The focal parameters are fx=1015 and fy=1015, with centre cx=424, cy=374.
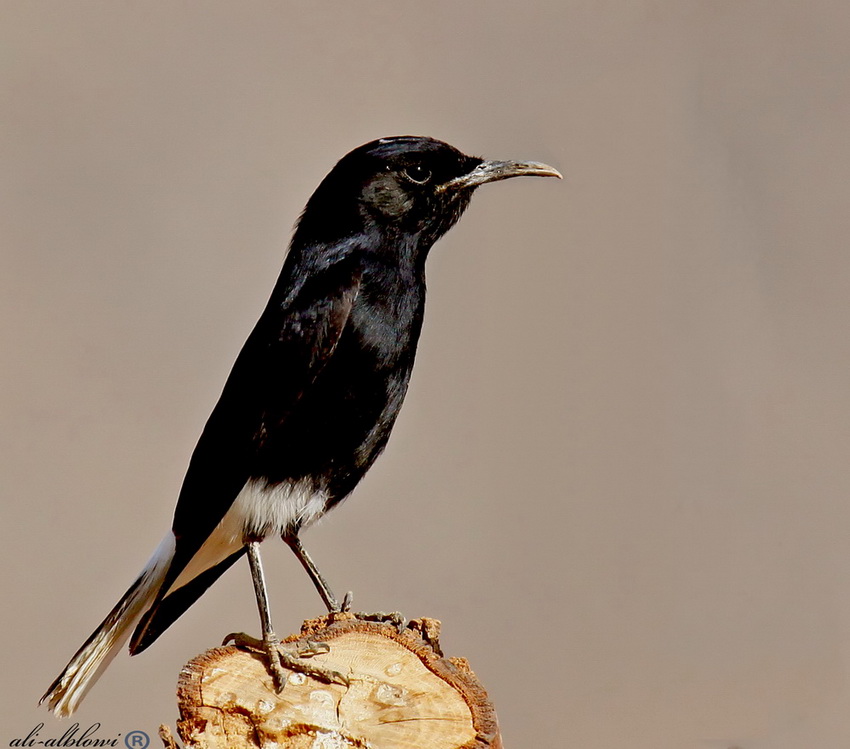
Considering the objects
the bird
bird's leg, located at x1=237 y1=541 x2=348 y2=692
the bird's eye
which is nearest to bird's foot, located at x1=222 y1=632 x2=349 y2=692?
bird's leg, located at x1=237 y1=541 x2=348 y2=692

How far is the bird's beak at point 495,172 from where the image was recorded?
3.79 meters

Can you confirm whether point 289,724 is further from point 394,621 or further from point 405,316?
point 405,316

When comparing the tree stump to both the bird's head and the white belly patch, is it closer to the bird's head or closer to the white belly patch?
the white belly patch

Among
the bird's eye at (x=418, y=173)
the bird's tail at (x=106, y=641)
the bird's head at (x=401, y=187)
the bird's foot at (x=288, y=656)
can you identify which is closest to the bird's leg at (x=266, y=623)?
the bird's foot at (x=288, y=656)

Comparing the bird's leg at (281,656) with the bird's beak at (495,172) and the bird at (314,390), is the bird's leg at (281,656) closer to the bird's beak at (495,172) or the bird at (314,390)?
the bird at (314,390)

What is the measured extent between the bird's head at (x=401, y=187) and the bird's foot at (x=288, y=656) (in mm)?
1487

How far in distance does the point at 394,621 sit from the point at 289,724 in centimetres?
64

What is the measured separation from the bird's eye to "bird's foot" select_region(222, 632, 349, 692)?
67.2 inches

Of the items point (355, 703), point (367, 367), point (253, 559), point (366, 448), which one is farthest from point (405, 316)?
point (355, 703)

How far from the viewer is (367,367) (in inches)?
135

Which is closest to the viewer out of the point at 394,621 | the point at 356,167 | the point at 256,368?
the point at 394,621

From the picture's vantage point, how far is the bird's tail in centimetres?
347

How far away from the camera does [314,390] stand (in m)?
3.41

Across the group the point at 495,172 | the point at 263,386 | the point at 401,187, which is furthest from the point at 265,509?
the point at 495,172
